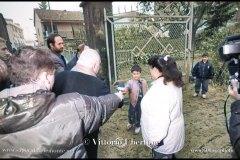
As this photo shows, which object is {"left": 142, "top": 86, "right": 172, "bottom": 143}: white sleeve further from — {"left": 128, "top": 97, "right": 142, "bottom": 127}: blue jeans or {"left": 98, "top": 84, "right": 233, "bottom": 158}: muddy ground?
{"left": 128, "top": 97, "right": 142, "bottom": 127}: blue jeans

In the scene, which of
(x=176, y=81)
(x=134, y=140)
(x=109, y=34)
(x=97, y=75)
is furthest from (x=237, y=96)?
(x=109, y=34)

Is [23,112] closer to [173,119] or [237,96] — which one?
[237,96]

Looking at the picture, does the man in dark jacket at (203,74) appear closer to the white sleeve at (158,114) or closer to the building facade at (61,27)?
the building facade at (61,27)

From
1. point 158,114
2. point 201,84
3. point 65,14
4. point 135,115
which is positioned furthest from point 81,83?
point 201,84

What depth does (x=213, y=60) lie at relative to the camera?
299 centimetres

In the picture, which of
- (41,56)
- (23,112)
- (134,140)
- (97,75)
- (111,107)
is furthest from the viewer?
(134,140)

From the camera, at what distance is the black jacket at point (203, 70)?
10.6ft

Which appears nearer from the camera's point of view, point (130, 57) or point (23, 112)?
point (23, 112)

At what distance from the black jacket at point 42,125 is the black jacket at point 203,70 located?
2.91 metres

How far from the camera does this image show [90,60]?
1080 mm

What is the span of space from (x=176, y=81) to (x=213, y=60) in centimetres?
198

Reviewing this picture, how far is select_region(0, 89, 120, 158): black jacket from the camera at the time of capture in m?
0.63

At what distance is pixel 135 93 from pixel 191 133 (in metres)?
0.80

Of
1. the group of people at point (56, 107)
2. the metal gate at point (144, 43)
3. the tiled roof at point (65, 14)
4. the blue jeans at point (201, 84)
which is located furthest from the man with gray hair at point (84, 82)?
the blue jeans at point (201, 84)
